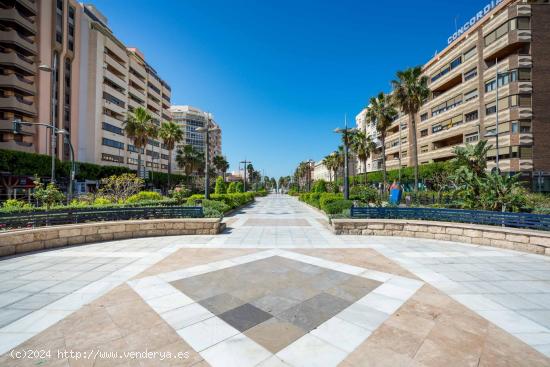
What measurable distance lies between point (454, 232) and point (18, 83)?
45.2 meters

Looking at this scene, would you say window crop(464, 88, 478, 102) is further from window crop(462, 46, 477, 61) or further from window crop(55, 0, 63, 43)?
window crop(55, 0, 63, 43)

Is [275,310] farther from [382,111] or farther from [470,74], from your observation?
[470,74]

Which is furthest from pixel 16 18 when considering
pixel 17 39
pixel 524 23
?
pixel 524 23

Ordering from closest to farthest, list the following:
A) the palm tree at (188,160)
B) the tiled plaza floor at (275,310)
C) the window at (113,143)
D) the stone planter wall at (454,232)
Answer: the tiled plaza floor at (275,310), the stone planter wall at (454,232), the window at (113,143), the palm tree at (188,160)

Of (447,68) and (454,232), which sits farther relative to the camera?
(447,68)

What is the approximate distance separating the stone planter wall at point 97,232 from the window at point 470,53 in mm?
40989

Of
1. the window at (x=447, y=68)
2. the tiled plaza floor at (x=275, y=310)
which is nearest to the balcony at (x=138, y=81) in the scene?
the tiled plaza floor at (x=275, y=310)

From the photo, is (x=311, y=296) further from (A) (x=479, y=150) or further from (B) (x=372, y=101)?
(B) (x=372, y=101)

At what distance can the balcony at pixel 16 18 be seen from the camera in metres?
27.7

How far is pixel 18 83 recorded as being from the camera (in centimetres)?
2852

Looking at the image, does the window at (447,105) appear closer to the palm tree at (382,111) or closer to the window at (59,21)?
the palm tree at (382,111)

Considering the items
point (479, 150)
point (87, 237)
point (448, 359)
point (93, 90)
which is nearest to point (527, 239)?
point (479, 150)

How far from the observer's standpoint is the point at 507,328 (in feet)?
11.6

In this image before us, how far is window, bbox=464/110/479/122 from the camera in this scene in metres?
31.6
